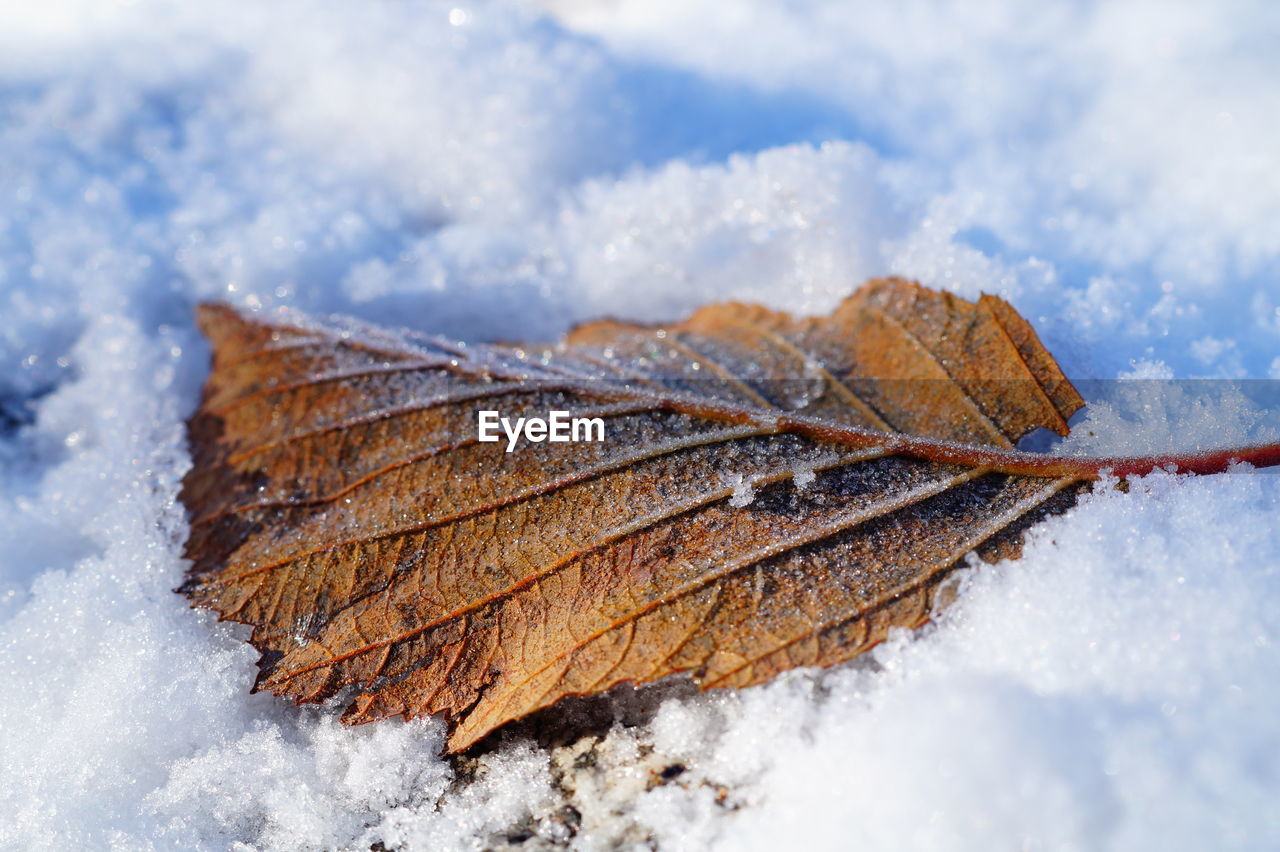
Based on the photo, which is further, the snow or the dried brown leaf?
the dried brown leaf

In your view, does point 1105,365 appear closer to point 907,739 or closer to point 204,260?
point 907,739

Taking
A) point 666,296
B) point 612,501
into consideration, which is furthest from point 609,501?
point 666,296

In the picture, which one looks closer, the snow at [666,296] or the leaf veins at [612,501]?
the snow at [666,296]

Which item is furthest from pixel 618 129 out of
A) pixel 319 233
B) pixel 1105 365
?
pixel 1105 365

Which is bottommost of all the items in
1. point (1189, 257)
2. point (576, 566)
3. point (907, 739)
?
point (907, 739)

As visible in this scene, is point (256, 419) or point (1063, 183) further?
point (1063, 183)

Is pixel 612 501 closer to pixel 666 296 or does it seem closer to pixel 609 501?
pixel 609 501

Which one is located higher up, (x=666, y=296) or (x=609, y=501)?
(x=666, y=296)

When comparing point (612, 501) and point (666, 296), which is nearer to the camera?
point (612, 501)
